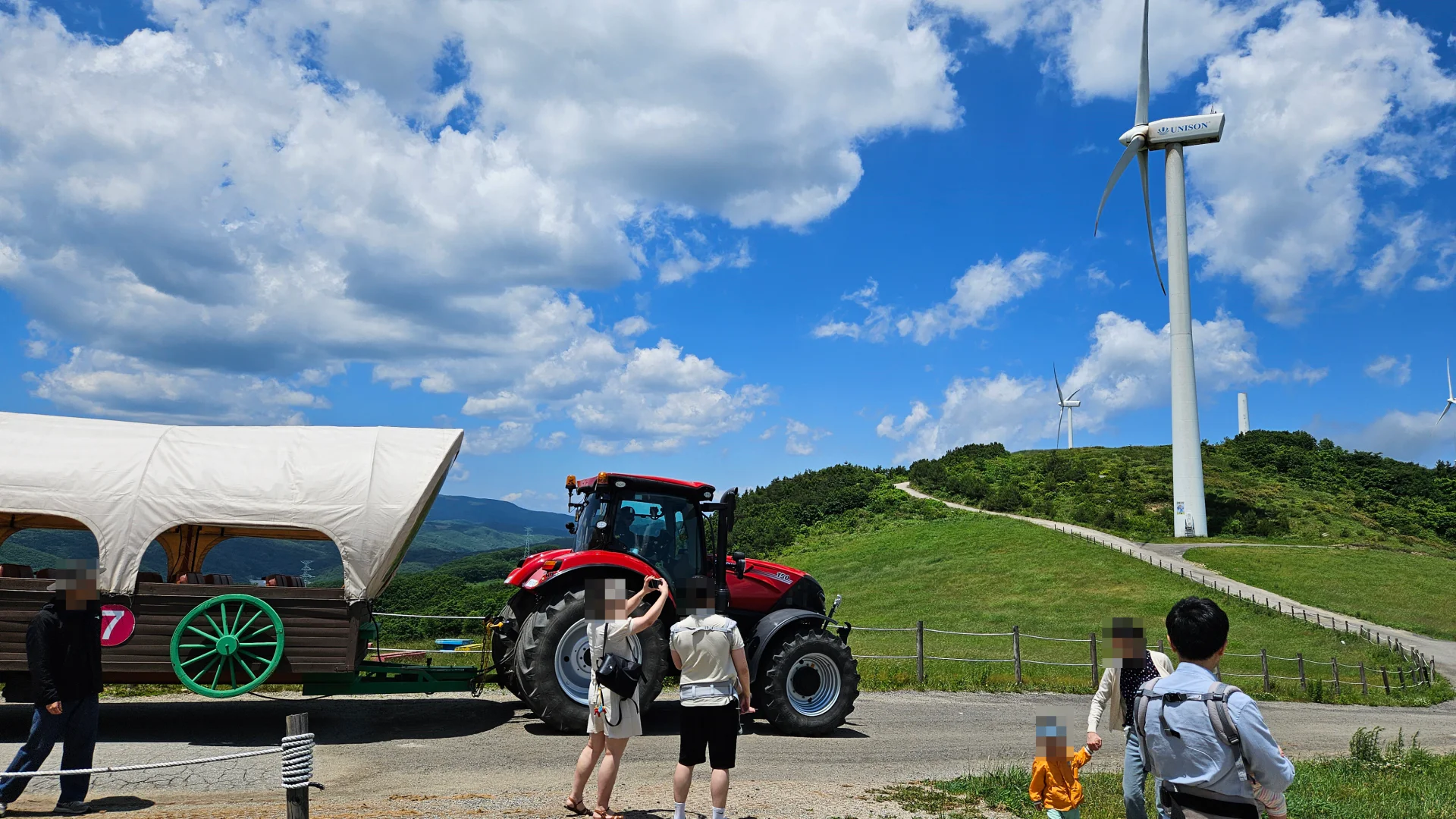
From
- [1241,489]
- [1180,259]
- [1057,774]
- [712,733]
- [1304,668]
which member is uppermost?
[1180,259]

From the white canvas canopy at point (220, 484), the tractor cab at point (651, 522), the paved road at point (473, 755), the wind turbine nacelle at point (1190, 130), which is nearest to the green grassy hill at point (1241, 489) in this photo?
the wind turbine nacelle at point (1190, 130)

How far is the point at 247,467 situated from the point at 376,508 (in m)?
1.37

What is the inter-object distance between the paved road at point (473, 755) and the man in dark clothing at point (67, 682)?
308mm

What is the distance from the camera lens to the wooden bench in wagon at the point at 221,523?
893 centimetres

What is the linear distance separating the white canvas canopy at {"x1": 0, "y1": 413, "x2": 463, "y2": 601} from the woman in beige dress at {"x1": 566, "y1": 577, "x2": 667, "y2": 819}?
391cm

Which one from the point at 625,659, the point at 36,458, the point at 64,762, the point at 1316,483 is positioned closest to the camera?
the point at 625,659

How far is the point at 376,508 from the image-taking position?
9750mm

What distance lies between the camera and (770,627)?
10.6 metres

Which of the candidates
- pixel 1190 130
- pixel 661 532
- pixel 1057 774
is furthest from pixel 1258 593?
pixel 1057 774

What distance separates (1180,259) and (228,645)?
4976cm

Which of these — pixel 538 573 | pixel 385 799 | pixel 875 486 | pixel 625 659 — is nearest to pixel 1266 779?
pixel 625 659

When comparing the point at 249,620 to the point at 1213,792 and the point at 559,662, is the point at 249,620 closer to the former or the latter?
the point at 559,662

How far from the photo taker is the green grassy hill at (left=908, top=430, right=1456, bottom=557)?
54.2m

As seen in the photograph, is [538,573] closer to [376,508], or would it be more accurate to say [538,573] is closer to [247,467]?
[376,508]
